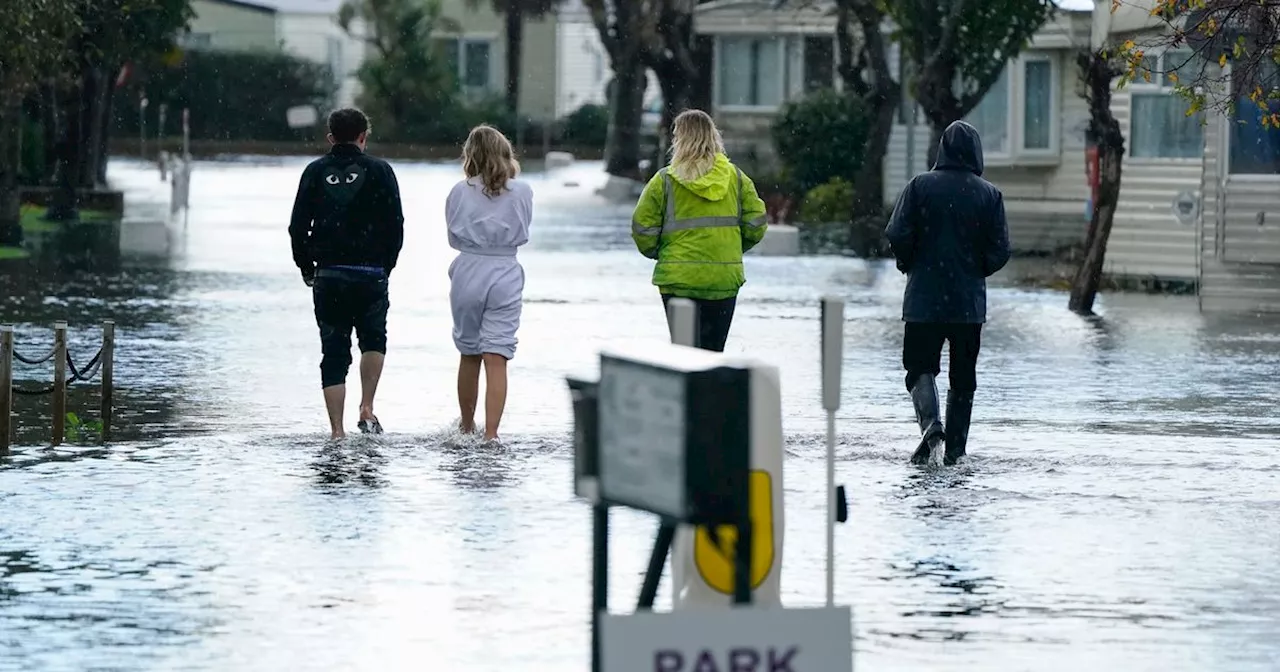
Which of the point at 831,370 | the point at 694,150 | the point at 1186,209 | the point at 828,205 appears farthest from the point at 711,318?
the point at 828,205

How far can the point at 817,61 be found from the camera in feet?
197

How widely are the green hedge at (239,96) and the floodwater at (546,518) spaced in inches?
2585

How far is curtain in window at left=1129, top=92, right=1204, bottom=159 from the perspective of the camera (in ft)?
93.9

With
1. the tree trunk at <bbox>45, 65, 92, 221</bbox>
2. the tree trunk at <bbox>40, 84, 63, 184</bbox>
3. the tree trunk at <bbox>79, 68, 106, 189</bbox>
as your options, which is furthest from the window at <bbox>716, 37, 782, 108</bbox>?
the tree trunk at <bbox>45, 65, 92, 221</bbox>

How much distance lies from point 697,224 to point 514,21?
245ft

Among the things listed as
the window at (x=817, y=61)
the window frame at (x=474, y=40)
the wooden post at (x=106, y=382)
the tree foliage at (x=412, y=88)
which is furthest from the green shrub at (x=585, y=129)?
the wooden post at (x=106, y=382)

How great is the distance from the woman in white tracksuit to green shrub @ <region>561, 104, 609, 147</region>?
236ft

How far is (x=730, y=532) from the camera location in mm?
6375

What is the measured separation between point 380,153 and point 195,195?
30.9 metres

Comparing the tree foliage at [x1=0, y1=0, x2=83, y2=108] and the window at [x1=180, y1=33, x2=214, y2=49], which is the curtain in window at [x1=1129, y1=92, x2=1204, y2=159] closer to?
the tree foliage at [x1=0, y1=0, x2=83, y2=108]

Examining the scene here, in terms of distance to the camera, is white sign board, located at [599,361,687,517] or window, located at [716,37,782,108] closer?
white sign board, located at [599,361,687,517]

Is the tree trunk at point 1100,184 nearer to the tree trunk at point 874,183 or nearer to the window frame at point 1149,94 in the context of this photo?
the window frame at point 1149,94

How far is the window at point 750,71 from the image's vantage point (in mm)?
58562

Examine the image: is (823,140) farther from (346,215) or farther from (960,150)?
(960,150)
